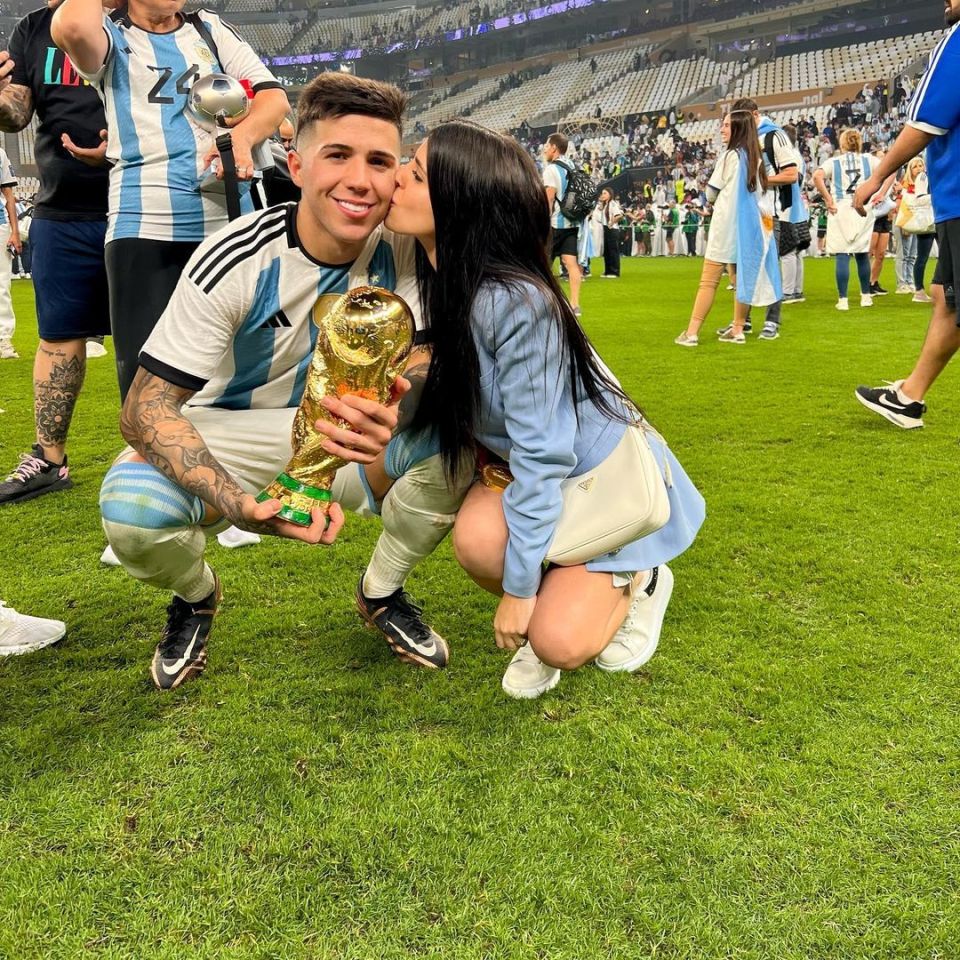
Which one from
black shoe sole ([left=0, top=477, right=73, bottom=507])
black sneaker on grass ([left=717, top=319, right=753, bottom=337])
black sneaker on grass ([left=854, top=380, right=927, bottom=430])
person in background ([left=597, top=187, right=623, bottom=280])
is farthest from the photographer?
person in background ([left=597, top=187, right=623, bottom=280])

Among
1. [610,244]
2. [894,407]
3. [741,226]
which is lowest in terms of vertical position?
[894,407]

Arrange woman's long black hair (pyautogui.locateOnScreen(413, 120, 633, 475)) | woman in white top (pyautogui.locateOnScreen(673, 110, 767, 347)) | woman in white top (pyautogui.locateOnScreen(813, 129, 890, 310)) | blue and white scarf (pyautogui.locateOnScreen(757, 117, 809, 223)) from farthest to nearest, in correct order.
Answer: woman in white top (pyautogui.locateOnScreen(813, 129, 890, 310)) < blue and white scarf (pyautogui.locateOnScreen(757, 117, 809, 223)) < woman in white top (pyautogui.locateOnScreen(673, 110, 767, 347)) < woman's long black hair (pyautogui.locateOnScreen(413, 120, 633, 475))

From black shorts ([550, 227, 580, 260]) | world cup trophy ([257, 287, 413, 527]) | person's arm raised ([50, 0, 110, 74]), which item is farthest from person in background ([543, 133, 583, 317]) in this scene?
world cup trophy ([257, 287, 413, 527])

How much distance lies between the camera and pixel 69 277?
2.86 metres

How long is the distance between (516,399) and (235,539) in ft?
4.86

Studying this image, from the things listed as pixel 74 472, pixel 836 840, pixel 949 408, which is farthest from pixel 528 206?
pixel 949 408

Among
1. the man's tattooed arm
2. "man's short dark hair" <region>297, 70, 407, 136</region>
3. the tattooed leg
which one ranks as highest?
"man's short dark hair" <region>297, 70, 407, 136</region>

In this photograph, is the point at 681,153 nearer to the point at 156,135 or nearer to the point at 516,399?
the point at 156,135

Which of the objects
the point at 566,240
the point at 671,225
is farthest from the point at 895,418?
the point at 671,225

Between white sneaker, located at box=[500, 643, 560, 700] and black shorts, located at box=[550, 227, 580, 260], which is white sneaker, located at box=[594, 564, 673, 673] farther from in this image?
black shorts, located at box=[550, 227, 580, 260]

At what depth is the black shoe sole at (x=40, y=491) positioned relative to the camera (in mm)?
3096

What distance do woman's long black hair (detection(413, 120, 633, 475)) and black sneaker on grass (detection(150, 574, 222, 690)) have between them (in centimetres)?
83

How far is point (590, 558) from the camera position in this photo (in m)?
1.74

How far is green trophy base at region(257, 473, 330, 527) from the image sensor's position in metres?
1.44
